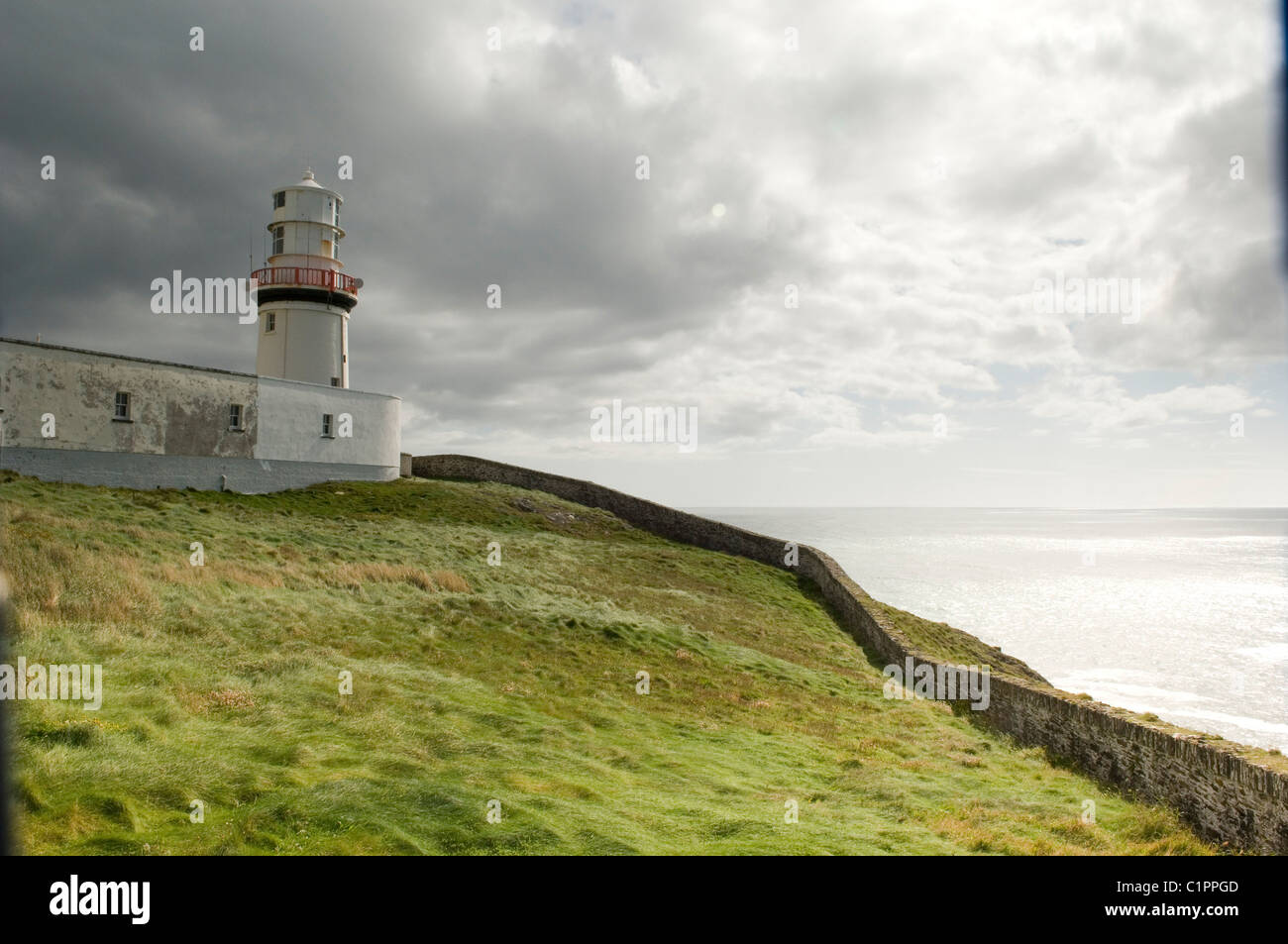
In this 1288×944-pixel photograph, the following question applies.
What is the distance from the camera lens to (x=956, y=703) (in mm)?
16906

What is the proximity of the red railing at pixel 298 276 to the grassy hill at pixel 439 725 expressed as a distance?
53.3ft

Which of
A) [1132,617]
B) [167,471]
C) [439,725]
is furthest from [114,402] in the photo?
[1132,617]

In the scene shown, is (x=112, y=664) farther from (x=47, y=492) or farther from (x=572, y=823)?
(x=47, y=492)

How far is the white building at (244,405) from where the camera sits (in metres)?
25.1

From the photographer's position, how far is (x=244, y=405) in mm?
31438

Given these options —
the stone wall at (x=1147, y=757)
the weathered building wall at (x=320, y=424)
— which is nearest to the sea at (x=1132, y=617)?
the stone wall at (x=1147, y=757)

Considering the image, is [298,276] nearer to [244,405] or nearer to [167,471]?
[244,405]

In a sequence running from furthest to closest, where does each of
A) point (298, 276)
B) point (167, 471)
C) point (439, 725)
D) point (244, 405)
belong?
1. point (298, 276)
2. point (244, 405)
3. point (167, 471)
4. point (439, 725)

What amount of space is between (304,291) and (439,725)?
32.3m

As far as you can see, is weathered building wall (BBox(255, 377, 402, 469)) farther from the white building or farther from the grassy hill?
the grassy hill

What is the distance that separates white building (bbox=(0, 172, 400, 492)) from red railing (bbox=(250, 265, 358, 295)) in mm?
48

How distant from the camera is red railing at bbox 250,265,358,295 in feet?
114
